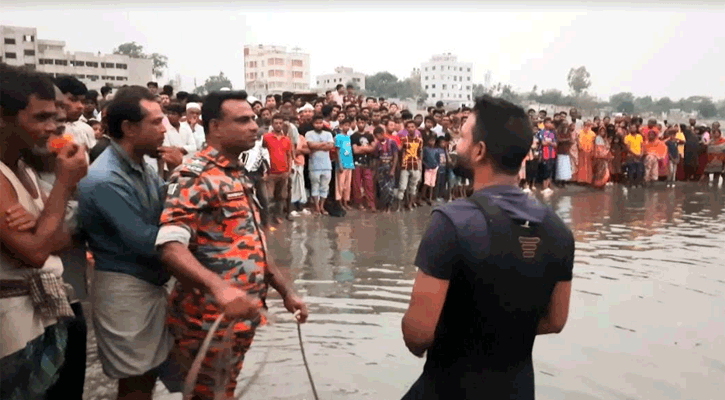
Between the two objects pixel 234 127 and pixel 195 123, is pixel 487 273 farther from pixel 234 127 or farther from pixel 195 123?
pixel 195 123

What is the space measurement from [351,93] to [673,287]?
1128cm

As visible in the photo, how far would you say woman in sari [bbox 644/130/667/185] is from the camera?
1862 cm

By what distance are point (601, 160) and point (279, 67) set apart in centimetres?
4429

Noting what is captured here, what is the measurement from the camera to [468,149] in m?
2.23

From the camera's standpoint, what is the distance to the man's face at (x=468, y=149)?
87.5 inches

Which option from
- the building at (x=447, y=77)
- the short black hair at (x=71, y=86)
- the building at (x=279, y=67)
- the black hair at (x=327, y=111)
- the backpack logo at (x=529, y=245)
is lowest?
the backpack logo at (x=529, y=245)

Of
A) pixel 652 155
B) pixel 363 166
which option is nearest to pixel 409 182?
pixel 363 166

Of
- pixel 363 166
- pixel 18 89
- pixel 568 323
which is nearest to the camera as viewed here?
pixel 18 89

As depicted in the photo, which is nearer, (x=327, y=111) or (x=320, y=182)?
(x=320, y=182)

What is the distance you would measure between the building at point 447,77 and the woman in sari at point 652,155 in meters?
97.0

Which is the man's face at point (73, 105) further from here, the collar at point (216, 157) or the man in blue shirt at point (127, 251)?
the collar at point (216, 157)

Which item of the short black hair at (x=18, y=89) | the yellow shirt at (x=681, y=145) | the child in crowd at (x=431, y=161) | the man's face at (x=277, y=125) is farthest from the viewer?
the yellow shirt at (x=681, y=145)

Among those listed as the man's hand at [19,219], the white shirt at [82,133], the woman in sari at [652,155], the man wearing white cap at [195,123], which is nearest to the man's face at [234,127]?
the man's hand at [19,219]

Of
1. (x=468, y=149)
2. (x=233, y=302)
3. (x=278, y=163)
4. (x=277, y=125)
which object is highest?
(x=277, y=125)
